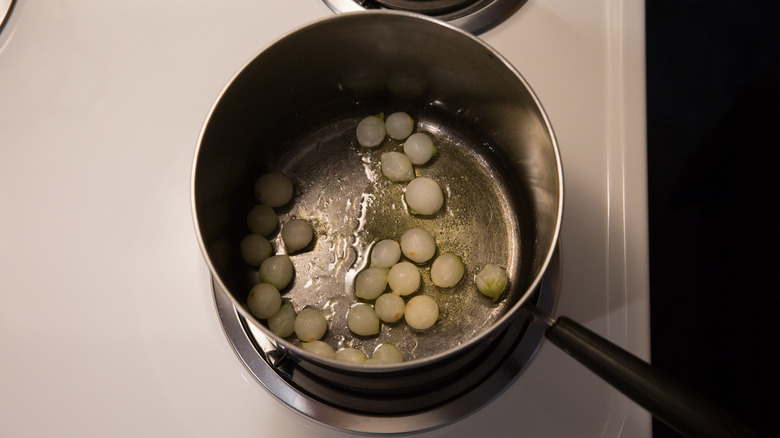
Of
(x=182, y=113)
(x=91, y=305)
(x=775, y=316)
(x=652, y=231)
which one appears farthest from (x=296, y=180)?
(x=775, y=316)

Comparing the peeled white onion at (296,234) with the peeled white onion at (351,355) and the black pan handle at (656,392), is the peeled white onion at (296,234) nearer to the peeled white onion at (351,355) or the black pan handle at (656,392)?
the peeled white onion at (351,355)

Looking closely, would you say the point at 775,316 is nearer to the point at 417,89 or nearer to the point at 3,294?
the point at 417,89

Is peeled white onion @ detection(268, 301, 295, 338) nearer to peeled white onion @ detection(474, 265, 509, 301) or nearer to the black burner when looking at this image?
peeled white onion @ detection(474, 265, 509, 301)

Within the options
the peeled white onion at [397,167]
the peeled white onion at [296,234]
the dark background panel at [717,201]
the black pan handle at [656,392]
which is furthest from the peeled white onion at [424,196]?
the dark background panel at [717,201]

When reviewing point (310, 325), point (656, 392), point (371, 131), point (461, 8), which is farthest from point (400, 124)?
point (656, 392)

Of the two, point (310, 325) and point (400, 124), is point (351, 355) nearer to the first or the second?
point (310, 325)

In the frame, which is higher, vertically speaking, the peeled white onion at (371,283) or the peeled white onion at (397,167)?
the peeled white onion at (397,167)
